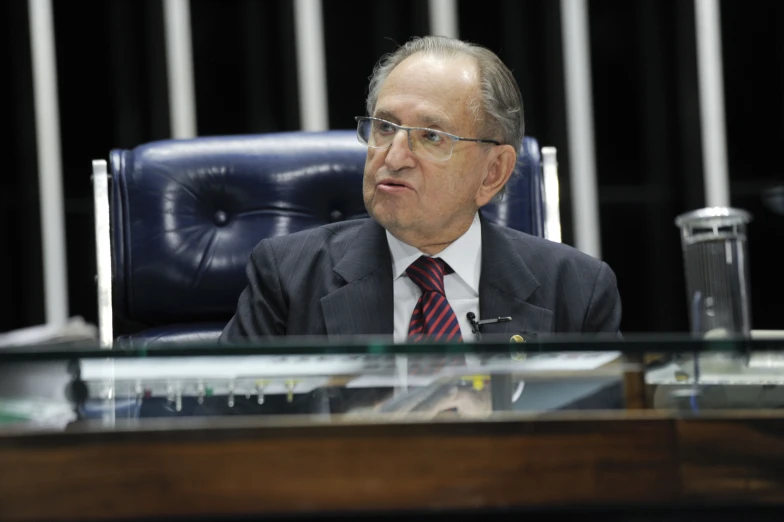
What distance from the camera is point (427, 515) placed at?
2.19 feet

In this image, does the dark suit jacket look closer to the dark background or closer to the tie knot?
the tie knot

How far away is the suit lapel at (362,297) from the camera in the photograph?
68.8 inches

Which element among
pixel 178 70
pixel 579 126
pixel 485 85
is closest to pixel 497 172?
pixel 485 85

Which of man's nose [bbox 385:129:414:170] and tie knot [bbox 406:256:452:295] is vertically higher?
man's nose [bbox 385:129:414:170]

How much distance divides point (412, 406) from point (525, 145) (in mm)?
1448

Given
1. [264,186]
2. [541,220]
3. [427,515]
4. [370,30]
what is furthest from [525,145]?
[427,515]

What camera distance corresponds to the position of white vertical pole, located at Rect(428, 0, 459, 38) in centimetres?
318

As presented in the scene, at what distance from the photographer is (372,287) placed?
1781mm

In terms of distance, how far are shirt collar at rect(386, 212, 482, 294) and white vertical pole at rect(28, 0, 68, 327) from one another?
1.51 meters

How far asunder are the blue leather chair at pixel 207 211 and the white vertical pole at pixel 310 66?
3.30ft

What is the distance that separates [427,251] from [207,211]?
49 centimetres

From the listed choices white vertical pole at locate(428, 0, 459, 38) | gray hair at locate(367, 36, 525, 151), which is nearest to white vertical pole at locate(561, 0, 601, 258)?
white vertical pole at locate(428, 0, 459, 38)

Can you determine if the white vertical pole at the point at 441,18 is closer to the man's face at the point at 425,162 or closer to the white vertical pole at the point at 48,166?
the white vertical pole at the point at 48,166

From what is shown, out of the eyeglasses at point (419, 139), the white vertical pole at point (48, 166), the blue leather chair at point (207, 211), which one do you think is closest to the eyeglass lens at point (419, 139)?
the eyeglasses at point (419, 139)
